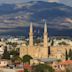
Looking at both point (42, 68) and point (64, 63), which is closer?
point (42, 68)

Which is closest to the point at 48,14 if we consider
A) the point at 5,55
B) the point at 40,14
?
the point at 40,14

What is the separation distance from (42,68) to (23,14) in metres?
162

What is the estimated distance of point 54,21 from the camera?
189m

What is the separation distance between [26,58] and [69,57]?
180 inches

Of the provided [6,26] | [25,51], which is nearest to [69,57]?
[25,51]

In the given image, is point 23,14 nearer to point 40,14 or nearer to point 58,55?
point 40,14

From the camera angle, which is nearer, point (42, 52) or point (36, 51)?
point (42, 52)

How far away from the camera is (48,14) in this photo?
197125 mm

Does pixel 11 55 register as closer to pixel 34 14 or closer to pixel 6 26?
pixel 6 26

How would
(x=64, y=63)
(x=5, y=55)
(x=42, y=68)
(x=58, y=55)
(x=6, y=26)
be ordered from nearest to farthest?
(x=42, y=68)
(x=64, y=63)
(x=58, y=55)
(x=5, y=55)
(x=6, y=26)

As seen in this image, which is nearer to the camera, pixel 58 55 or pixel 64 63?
pixel 64 63

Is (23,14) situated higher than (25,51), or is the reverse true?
(25,51)

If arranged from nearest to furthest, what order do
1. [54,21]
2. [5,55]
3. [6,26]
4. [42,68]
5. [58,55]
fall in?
[42,68] → [58,55] → [5,55] → [6,26] → [54,21]

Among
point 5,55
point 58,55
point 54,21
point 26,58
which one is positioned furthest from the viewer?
point 54,21
